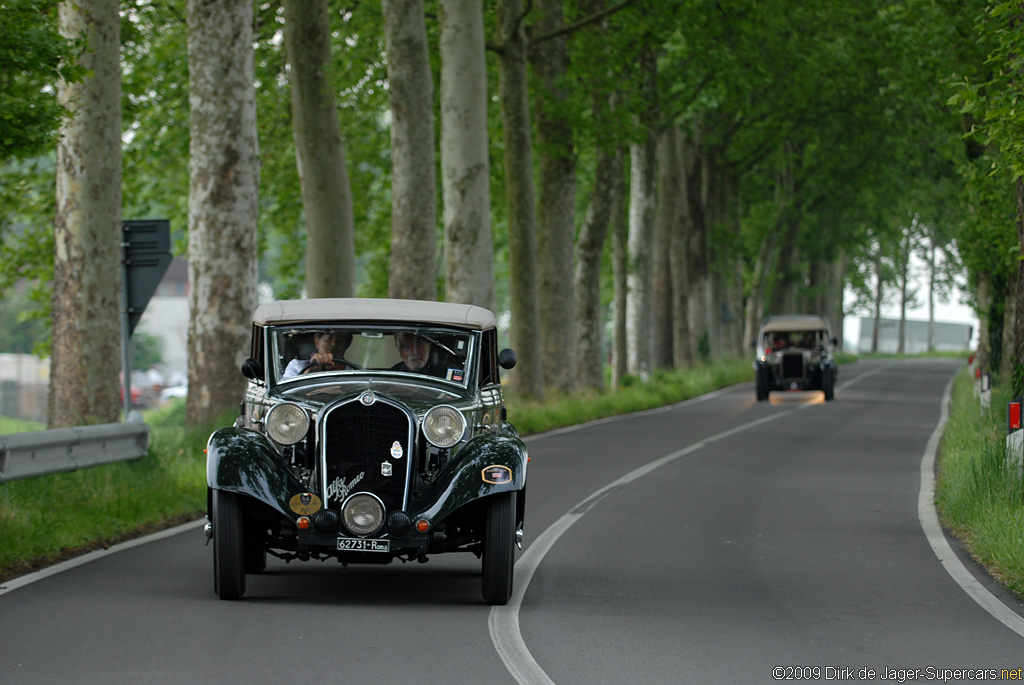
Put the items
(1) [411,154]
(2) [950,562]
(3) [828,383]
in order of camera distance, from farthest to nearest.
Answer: (3) [828,383] < (1) [411,154] < (2) [950,562]

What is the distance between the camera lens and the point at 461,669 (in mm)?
6934

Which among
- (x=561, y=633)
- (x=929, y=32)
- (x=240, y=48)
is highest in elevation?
(x=929, y=32)

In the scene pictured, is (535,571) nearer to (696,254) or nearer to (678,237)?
(678,237)

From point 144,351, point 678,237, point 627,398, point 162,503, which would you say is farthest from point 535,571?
point 144,351

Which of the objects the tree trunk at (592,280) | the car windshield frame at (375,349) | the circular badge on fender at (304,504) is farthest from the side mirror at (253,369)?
the tree trunk at (592,280)

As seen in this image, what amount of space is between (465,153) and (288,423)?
15.5m

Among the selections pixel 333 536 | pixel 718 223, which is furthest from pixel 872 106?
pixel 333 536

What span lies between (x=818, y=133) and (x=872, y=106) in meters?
2.72

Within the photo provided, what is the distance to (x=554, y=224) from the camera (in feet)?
98.5

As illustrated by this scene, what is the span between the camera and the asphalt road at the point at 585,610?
700cm

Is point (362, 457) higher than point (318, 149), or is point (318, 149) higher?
point (318, 149)

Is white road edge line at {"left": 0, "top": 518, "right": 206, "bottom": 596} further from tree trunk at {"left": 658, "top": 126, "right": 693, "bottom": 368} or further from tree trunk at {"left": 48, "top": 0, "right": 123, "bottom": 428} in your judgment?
tree trunk at {"left": 658, "top": 126, "right": 693, "bottom": 368}

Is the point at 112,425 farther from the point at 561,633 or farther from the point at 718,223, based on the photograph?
the point at 718,223

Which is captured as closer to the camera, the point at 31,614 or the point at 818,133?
the point at 31,614
